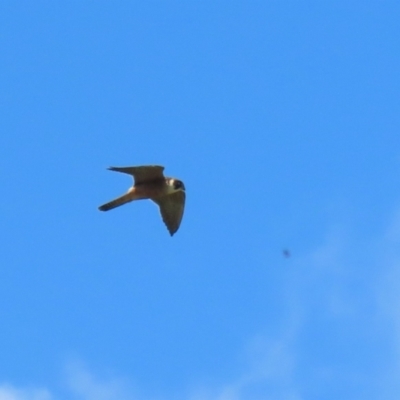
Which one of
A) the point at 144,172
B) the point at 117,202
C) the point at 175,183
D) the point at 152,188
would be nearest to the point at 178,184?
the point at 175,183

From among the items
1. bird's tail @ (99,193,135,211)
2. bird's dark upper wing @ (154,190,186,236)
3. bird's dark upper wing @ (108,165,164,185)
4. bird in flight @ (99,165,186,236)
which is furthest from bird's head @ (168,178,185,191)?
bird's tail @ (99,193,135,211)

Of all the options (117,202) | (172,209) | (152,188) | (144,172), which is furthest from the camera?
(172,209)

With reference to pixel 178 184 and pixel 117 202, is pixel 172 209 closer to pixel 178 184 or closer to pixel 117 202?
pixel 178 184

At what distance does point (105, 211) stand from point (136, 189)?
67 cm

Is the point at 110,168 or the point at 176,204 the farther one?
the point at 176,204

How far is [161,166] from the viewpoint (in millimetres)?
22094

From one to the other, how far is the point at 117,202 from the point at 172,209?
3.42 feet

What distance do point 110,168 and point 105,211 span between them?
137 centimetres

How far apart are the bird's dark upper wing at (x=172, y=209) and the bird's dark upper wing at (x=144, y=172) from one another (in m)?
0.74

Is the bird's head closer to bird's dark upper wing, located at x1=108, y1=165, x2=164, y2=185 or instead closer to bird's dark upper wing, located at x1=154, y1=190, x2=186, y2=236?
bird's dark upper wing, located at x1=108, y1=165, x2=164, y2=185

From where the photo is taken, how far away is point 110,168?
21.5 metres

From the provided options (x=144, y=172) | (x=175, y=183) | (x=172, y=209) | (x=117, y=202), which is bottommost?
(x=117, y=202)

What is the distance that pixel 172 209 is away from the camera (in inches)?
912

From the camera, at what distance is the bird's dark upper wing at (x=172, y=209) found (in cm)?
2308
